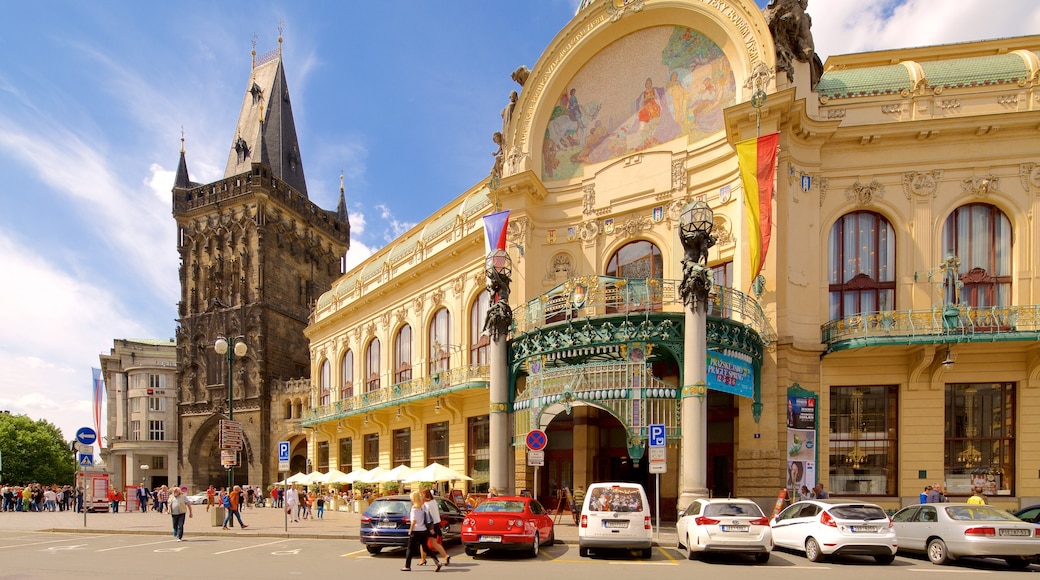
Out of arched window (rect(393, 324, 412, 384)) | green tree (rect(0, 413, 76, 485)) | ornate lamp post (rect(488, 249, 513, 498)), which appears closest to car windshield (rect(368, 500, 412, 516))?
ornate lamp post (rect(488, 249, 513, 498))

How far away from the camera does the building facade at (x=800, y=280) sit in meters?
20.8

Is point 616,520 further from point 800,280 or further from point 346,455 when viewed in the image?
point 346,455

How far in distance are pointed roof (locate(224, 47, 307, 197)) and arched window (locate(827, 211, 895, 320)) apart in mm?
56382

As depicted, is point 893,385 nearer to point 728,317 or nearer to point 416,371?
point 728,317

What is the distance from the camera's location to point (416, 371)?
118 feet

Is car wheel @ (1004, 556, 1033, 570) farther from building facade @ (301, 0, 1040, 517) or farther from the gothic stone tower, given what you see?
the gothic stone tower

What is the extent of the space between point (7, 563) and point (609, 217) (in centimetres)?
2041

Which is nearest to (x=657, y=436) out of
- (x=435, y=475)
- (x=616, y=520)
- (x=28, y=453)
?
(x=616, y=520)

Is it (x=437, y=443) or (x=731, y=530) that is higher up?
(x=731, y=530)

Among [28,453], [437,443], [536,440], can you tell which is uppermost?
[536,440]

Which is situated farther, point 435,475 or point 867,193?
point 435,475

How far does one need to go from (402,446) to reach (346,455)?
8.84 m

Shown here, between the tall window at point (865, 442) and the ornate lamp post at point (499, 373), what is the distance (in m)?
10.4

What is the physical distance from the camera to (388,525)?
1606 centimetres
